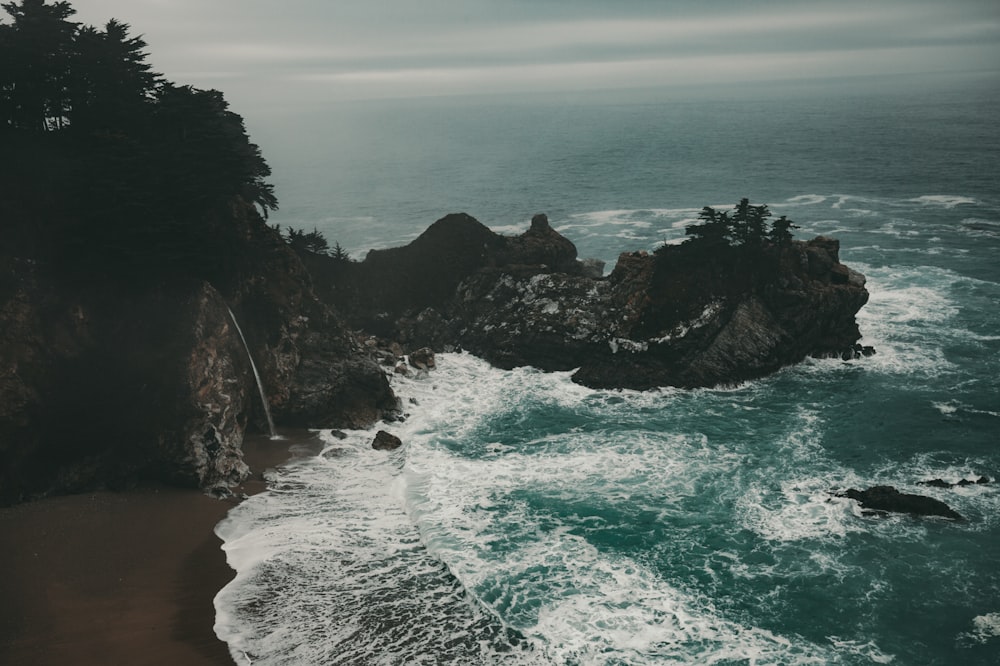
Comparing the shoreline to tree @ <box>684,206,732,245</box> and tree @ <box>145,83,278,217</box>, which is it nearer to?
tree @ <box>145,83,278,217</box>

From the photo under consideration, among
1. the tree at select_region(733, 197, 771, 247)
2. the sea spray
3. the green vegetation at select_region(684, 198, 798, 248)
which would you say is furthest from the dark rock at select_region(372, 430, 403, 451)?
the tree at select_region(733, 197, 771, 247)

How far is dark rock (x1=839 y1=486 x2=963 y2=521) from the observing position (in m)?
35.7

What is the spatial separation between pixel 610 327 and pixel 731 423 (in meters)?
13.6

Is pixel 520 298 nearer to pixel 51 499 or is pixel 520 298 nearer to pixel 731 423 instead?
pixel 731 423

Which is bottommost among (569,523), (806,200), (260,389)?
(569,523)

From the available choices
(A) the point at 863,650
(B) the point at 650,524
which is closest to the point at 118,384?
(B) the point at 650,524

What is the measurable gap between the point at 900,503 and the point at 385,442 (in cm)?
2978

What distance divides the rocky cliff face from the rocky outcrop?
21265 mm

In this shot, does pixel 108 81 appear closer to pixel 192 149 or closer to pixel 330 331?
pixel 192 149

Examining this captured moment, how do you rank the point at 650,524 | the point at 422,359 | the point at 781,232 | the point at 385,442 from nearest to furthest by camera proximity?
the point at 650,524, the point at 385,442, the point at 781,232, the point at 422,359

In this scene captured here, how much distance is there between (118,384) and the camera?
38938mm

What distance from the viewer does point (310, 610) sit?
29.1 meters

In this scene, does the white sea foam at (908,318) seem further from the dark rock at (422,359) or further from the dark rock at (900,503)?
the dark rock at (422,359)

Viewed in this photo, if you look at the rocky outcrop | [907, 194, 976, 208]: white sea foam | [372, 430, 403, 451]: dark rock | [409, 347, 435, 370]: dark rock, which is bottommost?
[372, 430, 403, 451]: dark rock
